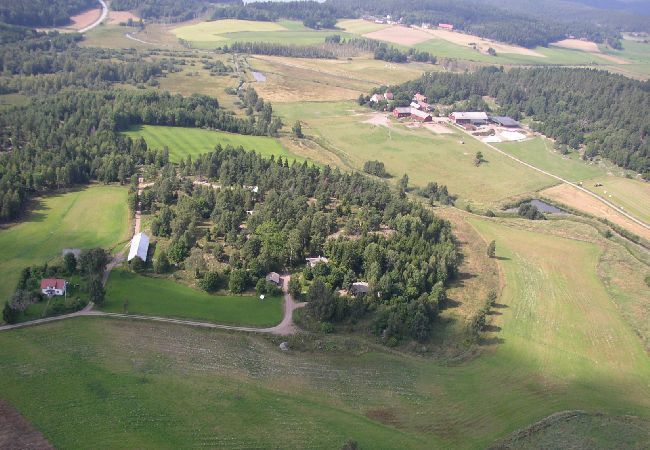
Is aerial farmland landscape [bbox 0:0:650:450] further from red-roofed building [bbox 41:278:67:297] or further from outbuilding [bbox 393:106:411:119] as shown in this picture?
outbuilding [bbox 393:106:411:119]

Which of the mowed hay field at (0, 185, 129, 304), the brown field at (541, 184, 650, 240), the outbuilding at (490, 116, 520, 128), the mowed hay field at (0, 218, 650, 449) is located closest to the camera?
the mowed hay field at (0, 218, 650, 449)

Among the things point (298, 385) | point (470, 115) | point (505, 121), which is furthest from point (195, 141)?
point (505, 121)

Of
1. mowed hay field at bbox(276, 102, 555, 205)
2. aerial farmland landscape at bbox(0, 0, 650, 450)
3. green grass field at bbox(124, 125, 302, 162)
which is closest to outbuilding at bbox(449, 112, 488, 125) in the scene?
mowed hay field at bbox(276, 102, 555, 205)

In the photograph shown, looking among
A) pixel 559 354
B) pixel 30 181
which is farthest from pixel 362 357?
pixel 30 181

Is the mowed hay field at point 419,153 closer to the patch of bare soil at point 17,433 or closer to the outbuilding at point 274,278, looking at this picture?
the outbuilding at point 274,278

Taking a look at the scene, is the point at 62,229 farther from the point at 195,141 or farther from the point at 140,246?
the point at 195,141

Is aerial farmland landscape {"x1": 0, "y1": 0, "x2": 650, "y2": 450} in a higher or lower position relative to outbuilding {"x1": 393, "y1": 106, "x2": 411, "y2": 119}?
lower

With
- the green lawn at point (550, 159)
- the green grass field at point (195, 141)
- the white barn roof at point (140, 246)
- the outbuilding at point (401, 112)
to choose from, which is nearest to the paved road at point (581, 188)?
the green lawn at point (550, 159)
